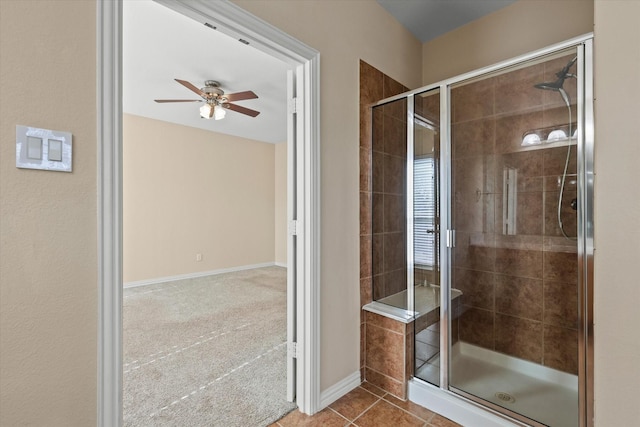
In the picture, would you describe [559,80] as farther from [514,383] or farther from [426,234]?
[514,383]

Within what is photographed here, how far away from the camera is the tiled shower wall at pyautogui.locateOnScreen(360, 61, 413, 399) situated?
6.99 feet

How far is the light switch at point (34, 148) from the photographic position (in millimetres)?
913

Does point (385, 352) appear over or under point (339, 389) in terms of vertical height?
over

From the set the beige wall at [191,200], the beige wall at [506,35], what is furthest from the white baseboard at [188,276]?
the beige wall at [506,35]

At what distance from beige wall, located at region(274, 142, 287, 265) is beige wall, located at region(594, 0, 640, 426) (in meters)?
5.92

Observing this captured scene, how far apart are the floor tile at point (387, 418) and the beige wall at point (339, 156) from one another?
0.27 metres

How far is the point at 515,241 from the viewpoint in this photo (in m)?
2.19

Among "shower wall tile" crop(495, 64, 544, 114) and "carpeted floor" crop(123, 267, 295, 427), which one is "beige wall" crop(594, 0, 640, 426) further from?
"carpeted floor" crop(123, 267, 295, 427)

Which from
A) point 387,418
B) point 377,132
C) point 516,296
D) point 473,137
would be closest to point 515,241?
point 516,296

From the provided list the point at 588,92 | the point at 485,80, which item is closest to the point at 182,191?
the point at 485,80

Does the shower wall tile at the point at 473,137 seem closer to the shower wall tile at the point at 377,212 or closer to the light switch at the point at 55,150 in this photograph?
the shower wall tile at the point at 377,212

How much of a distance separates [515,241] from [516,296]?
16.8 inches

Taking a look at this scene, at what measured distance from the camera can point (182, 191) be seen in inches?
210

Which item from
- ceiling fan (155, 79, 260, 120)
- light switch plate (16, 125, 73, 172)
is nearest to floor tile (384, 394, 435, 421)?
light switch plate (16, 125, 73, 172)
